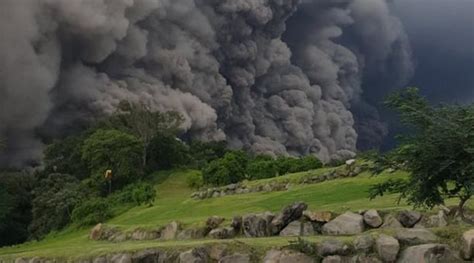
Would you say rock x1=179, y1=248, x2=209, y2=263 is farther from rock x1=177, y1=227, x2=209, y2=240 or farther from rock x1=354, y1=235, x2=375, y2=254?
rock x1=177, y1=227, x2=209, y2=240

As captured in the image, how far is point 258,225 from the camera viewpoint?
12.0 metres

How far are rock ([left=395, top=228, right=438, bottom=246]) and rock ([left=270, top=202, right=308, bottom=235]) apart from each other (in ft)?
12.1

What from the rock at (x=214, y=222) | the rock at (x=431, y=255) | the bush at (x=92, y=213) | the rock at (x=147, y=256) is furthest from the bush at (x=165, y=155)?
the rock at (x=431, y=255)

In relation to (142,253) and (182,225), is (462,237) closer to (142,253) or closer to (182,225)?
(142,253)

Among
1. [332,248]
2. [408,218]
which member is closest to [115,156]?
[408,218]

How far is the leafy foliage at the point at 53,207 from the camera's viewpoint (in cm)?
3575

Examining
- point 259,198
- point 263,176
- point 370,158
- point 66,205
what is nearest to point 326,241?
point 370,158

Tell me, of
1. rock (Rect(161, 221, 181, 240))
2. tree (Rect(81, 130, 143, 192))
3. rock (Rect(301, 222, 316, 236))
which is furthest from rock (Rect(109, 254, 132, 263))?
tree (Rect(81, 130, 143, 192))

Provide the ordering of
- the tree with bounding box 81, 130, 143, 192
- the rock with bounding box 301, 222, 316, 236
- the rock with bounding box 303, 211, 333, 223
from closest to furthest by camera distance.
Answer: the rock with bounding box 301, 222, 316, 236 < the rock with bounding box 303, 211, 333, 223 < the tree with bounding box 81, 130, 143, 192

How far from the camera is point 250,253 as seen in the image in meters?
8.96

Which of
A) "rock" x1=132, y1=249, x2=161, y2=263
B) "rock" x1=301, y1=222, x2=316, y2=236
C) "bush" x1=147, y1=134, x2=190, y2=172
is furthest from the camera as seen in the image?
"bush" x1=147, y1=134, x2=190, y2=172

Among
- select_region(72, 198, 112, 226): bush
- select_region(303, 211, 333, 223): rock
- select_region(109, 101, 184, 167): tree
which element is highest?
select_region(109, 101, 184, 167): tree

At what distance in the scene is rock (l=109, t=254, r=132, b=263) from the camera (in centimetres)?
1012

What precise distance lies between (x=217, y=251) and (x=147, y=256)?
1.27 metres
